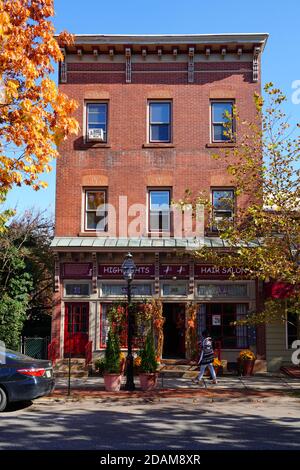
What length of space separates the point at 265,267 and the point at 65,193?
9246 millimetres

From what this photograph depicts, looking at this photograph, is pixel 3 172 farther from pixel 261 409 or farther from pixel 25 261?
pixel 25 261

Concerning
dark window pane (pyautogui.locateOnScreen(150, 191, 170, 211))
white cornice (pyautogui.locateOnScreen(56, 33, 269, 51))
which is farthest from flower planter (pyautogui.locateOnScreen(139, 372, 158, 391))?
white cornice (pyautogui.locateOnScreen(56, 33, 269, 51))

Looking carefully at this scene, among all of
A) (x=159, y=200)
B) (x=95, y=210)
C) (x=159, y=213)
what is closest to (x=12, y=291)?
(x=95, y=210)

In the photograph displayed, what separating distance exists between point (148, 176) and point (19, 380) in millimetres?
10345

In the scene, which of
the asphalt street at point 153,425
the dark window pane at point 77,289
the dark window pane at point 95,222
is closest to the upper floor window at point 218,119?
the dark window pane at point 95,222

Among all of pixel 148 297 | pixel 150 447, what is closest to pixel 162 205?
pixel 148 297

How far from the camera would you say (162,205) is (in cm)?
1944

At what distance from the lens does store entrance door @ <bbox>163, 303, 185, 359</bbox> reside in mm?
18906

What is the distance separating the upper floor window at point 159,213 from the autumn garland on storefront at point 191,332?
3.20m

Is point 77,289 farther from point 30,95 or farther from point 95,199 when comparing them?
point 30,95

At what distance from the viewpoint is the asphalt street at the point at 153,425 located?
8141 mm

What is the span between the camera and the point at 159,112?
20031 millimetres

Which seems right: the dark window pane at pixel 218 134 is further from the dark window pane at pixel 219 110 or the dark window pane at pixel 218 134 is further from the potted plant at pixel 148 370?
the potted plant at pixel 148 370

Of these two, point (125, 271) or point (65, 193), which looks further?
point (65, 193)
